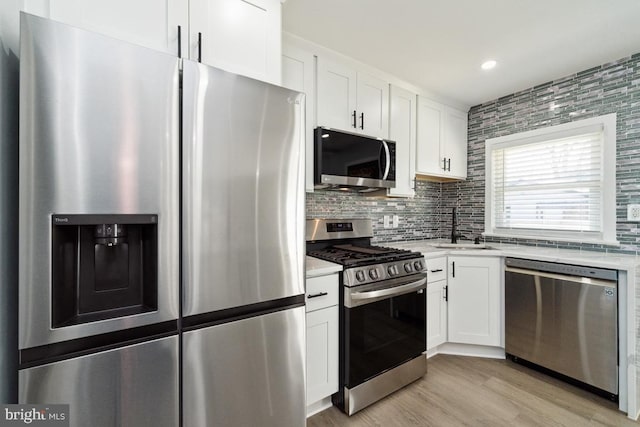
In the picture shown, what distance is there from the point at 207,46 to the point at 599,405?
3.23 metres

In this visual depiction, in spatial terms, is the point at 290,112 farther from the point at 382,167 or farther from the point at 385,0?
the point at 382,167

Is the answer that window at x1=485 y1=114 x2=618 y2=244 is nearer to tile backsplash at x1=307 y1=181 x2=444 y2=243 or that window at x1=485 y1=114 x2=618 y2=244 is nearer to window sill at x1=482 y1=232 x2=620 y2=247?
window sill at x1=482 y1=232 x2=620 y2=247

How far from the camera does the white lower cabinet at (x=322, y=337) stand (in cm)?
163

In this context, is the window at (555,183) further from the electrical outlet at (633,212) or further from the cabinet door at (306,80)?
the cabinet door at (306,80)

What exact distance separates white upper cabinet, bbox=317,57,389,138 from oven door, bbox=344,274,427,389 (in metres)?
1.27

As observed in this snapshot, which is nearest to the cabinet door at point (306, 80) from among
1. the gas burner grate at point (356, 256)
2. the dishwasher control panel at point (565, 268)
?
the gas burner grate at point (356, 256)

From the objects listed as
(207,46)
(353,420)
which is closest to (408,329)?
(353,420)

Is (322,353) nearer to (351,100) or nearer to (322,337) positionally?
(322,337)

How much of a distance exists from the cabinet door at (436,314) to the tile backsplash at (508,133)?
0.68 metres

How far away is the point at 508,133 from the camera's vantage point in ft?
9.41

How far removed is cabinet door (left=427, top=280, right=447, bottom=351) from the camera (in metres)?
2.34

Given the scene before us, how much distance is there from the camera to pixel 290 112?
49.2 inches

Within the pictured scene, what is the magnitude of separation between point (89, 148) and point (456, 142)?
10.6 feet

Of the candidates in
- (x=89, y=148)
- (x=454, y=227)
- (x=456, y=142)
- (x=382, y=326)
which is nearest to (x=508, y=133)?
(x=456, y=142)
